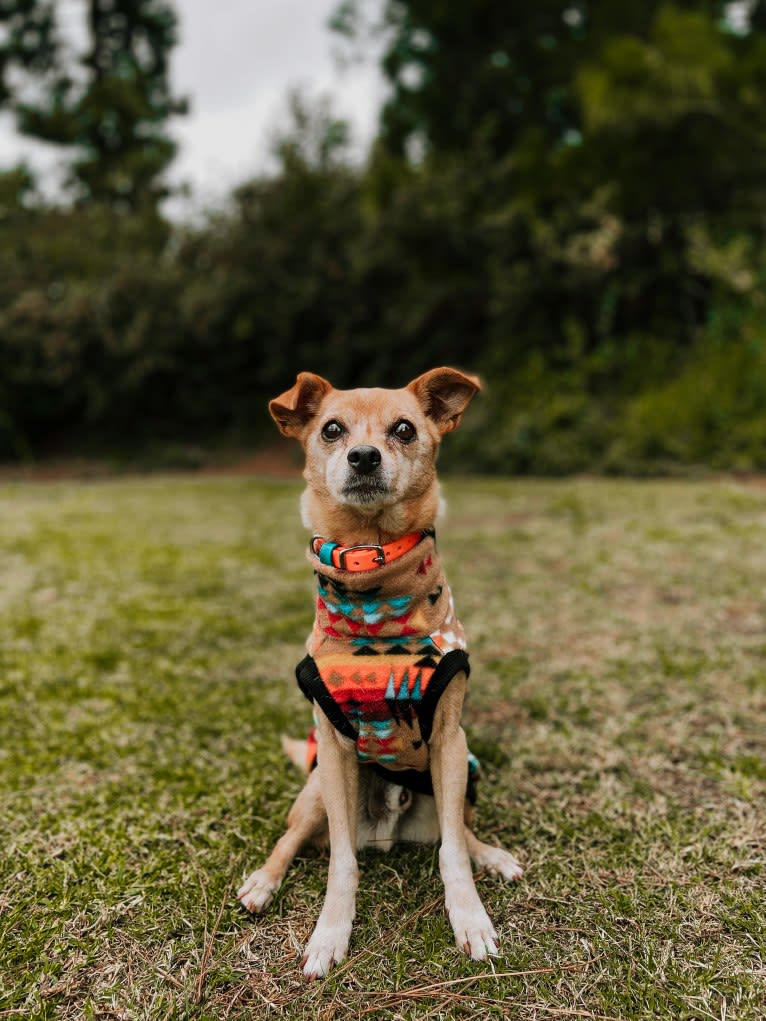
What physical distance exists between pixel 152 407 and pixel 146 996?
16366mm

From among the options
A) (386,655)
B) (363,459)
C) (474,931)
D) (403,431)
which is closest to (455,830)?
(474,931)

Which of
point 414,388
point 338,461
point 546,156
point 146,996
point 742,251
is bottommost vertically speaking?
point 146,996

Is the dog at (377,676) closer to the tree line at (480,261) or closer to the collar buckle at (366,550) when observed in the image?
the collar buckle at (366,550)

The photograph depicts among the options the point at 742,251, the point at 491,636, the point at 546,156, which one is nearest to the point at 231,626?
the point at 491,636

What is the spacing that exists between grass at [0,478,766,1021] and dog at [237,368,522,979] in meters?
0.10

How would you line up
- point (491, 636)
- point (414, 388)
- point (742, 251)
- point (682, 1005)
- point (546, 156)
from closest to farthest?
point (682, 1005)
point (414, 388)
point (491, 636)
point (742, 251)
point (546, 156)

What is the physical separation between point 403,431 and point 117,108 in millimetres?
22038

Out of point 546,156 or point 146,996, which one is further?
point 546,156

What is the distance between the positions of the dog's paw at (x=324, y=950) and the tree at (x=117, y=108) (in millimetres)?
19405

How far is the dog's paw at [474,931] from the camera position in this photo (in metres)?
2.00

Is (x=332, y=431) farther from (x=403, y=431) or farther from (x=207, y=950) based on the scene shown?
(x=207, y=950)

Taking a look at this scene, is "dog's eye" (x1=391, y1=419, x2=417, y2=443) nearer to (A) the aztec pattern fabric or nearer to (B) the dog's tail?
(A) the aztec pattern fabric

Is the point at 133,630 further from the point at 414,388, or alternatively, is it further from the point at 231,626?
the point at 414,388

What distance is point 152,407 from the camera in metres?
17.1
